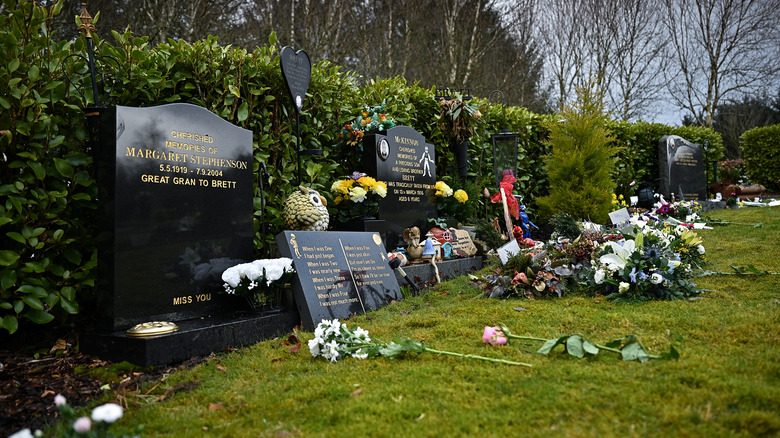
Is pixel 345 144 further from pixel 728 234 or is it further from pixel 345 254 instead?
pixel 728 234

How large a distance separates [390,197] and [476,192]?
200 centimetres

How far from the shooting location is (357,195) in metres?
6.08

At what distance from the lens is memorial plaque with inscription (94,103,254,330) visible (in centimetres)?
349

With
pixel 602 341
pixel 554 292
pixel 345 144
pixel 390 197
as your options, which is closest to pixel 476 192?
pixel 390 197

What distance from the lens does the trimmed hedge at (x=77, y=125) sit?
3533mm

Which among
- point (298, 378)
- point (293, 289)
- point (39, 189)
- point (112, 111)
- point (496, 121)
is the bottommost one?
point (298, 378)

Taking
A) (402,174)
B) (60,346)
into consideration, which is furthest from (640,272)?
(60,346)

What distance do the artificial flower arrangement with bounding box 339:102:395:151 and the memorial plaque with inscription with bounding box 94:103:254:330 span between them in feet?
7.44

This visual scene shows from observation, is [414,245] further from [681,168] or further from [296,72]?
[681,168]

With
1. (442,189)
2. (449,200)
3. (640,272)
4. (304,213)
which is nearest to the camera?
(640,272)

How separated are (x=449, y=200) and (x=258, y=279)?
440cm

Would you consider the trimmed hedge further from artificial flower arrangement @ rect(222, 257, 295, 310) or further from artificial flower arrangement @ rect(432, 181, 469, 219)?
artificial flower arrangement @ rect(432, 181, 469, 219)

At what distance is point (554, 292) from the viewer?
4750 millimetres

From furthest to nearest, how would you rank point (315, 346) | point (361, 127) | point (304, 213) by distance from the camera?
1. point (361, 127)
2. point (304, 213)
3. point (315, 346)
